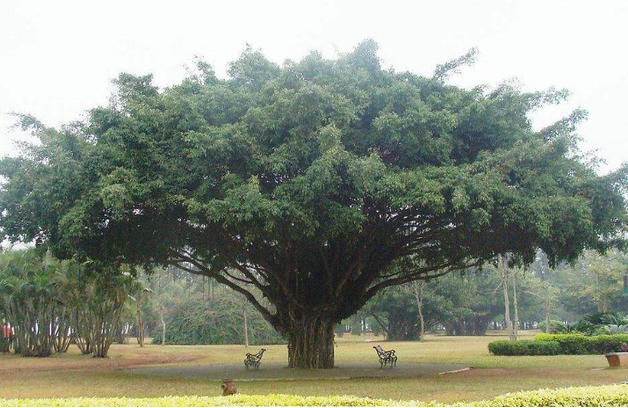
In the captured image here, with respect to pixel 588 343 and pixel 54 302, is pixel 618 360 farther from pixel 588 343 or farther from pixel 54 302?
pixel 54 302

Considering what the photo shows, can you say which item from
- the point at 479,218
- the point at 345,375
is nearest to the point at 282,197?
the point at 479,218

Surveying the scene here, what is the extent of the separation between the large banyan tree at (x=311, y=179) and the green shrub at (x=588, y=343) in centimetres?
939

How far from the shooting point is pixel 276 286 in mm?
22812

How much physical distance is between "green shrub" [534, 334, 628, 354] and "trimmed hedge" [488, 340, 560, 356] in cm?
44

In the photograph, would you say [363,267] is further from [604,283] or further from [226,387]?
[604,283]

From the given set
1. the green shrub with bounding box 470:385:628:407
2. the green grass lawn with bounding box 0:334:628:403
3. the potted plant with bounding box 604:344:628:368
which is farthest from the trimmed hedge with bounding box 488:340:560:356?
the green shrub with bounding box 470:385:628:407

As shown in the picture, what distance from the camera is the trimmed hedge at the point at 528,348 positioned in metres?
30.5

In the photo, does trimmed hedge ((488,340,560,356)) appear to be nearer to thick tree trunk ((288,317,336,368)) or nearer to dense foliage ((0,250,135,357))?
thick tree trunk ((288,317,336,368))

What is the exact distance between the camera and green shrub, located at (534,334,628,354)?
95.2 feet

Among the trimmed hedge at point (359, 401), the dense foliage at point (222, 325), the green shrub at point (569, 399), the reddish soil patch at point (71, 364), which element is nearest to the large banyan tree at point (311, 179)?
the reddish soil patch at point (71, 364)

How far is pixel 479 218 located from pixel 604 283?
42016mm

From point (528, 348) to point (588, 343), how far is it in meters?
2.78

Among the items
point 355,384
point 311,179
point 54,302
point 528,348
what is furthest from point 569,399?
point 54,302

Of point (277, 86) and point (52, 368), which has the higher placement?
point (277, 86)
